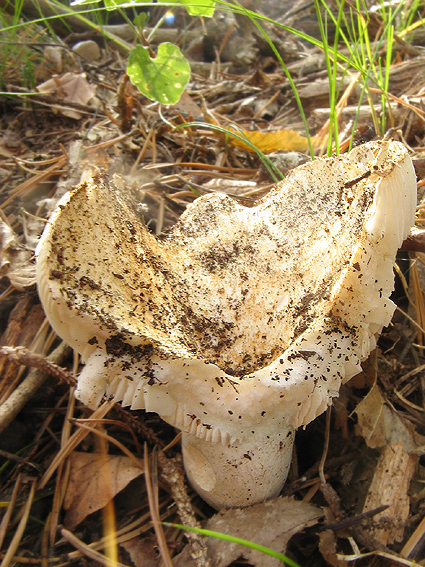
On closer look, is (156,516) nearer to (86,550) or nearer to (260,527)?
(86,550)

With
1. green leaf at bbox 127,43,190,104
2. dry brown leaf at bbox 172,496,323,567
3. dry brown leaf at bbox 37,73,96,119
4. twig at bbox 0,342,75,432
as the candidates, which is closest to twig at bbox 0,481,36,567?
twig at bbox 0,342,75,432

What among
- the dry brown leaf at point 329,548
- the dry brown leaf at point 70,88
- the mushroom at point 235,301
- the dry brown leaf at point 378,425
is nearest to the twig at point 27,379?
the mushroom at point 235,301

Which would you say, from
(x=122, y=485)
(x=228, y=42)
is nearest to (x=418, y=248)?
(x=122, y=485)

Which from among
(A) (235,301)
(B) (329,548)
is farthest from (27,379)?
(B) (329,548)

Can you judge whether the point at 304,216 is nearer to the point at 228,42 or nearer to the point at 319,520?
the point at 319,520

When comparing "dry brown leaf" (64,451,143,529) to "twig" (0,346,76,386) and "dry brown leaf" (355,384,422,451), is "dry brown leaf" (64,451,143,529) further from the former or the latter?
"dry brown leaf" (355,384,422,451)

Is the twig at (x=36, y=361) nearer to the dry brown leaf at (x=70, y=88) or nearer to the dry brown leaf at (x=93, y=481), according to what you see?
the dry brown leaf at (x=93, y=481)

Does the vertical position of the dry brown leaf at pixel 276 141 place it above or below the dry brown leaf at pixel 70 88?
above
